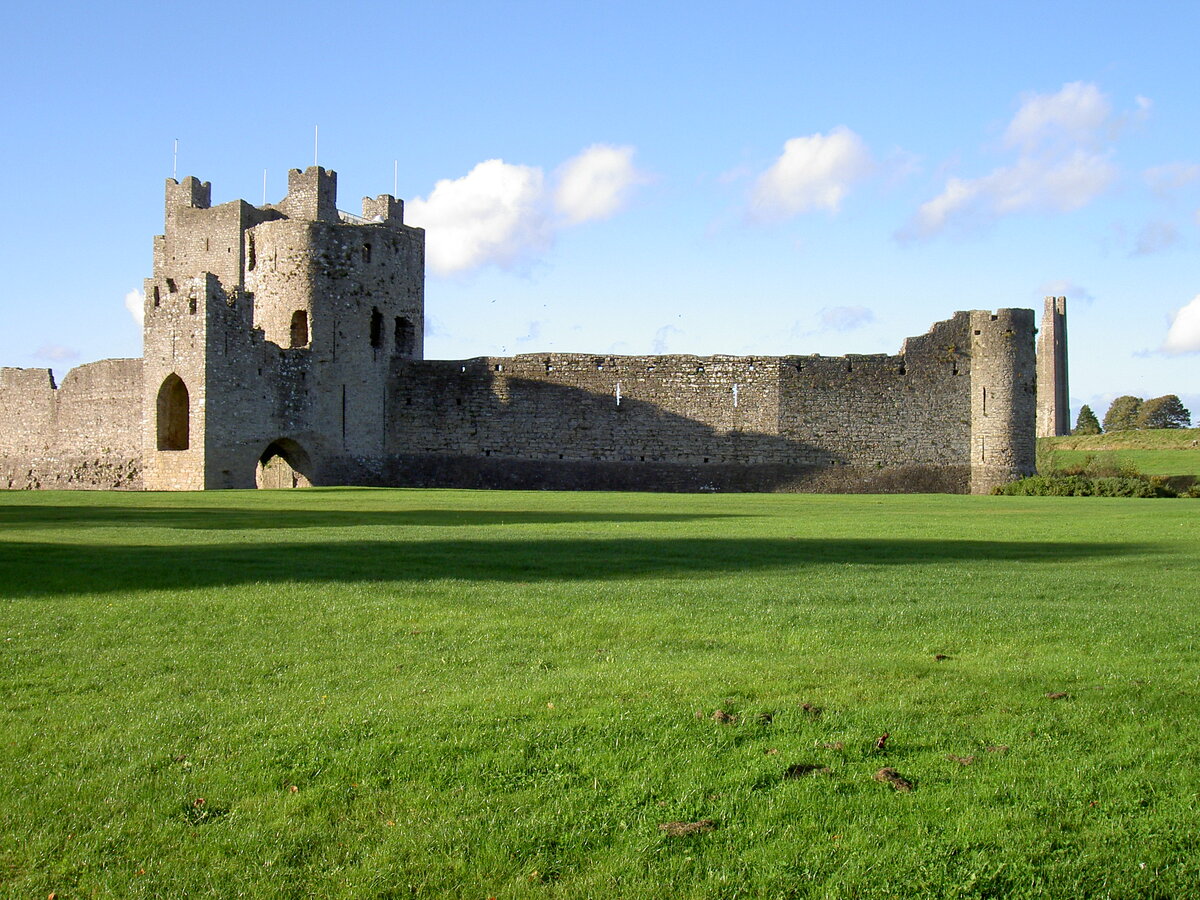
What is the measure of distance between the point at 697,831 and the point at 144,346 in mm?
29921

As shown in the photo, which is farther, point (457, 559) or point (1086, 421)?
point (1086, 421)

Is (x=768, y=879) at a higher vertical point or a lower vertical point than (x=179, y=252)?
lower

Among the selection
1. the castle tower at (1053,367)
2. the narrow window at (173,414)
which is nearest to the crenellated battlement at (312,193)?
the narrow window at (173,414)

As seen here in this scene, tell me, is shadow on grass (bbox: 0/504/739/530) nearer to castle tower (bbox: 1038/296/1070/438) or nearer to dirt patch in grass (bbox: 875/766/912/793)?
dirt patch in grass (bbox: 875/766/912/793)

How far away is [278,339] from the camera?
1361 inches

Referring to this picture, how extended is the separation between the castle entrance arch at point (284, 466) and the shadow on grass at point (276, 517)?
1097 cm

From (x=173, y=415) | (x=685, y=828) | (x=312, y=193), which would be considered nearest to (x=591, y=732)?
(x=685, y=828)

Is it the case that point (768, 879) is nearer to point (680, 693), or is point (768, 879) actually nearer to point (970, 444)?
point (680, 693)

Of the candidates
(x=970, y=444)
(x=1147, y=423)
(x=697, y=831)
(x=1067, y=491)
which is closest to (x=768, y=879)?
(x=697, y=831)

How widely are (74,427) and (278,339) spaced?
7827 millimetres

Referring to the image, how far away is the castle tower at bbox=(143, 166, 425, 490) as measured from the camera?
3036 cm

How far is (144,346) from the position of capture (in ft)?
103

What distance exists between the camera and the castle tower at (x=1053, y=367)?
6944 cm

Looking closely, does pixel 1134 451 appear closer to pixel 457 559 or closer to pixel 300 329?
pixel 300 329
